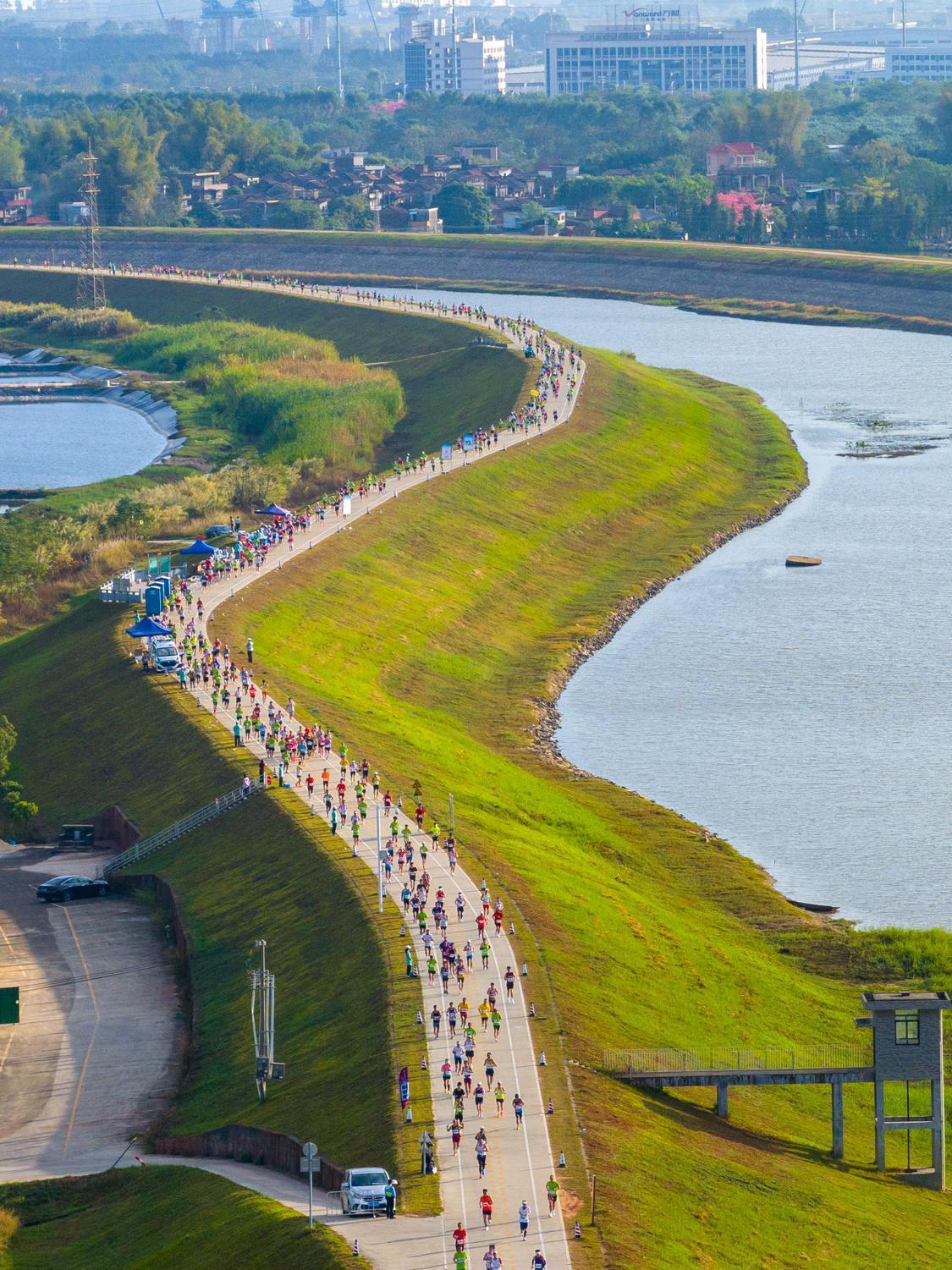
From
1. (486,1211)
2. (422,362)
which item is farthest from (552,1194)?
(422,362)

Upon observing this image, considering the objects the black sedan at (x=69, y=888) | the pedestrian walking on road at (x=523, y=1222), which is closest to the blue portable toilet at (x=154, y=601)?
the black sedan at (x=69, y=888)

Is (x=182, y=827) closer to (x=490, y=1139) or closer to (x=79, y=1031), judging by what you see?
(x=79, y=1031)

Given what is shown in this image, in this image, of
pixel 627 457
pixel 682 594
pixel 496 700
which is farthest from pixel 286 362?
pixel 496 700

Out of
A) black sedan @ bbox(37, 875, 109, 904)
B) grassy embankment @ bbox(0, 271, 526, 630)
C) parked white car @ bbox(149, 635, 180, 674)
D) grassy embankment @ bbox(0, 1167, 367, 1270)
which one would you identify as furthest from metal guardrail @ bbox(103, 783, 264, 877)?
grassy embankment @ bbox(0, 271, 526, 630)

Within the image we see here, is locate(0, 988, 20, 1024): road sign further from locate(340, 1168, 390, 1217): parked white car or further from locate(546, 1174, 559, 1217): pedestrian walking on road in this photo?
locate(546, 1174, 559, 1217): pedestrian walking on road

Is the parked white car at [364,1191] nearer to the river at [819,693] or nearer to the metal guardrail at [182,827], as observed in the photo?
the river at [819,693]
